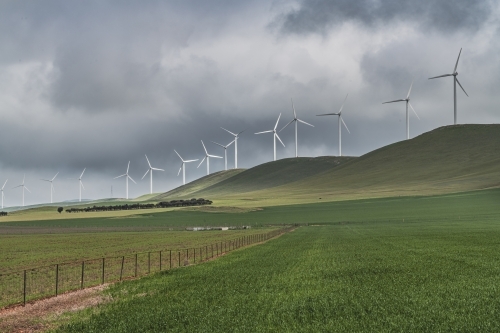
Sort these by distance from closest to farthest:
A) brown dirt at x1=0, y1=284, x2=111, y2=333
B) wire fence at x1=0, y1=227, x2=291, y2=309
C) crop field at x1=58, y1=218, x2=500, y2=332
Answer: crop field at x1=58, y1=218, x2=500, y2=332
brown dirt at x1=0, y1=284, x2=111, y2=333
wire fence at x1=0, y1=227, x2=291, y2=309

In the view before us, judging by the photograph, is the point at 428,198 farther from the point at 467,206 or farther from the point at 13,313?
the point at 13,313

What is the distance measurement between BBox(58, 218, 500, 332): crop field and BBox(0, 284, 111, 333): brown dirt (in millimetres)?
937

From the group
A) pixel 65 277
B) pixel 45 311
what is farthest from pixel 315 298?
pixel 65 277

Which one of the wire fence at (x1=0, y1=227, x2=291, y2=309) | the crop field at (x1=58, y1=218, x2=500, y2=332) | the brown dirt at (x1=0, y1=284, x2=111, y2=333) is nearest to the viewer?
the crop field at (x1=58, y1=218, x2=500, y2=332)

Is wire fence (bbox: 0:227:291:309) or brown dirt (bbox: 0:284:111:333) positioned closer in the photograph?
brown dirt (bbox: 0:284:111:333)

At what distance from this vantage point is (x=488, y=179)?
19950 cm

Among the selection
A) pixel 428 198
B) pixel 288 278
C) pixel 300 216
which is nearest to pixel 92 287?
pixel 288 278

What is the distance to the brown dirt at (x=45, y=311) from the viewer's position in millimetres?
22470

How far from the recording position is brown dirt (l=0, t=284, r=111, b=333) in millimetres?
22470

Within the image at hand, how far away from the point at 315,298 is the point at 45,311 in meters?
11.8

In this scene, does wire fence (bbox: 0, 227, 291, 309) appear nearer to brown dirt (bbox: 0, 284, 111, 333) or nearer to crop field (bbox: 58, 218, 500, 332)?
brown dirt (bbox: 0, 284, 111, 333)

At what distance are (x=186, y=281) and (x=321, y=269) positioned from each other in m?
9.12

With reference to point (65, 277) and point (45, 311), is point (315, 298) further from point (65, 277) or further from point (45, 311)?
point (65, 277)

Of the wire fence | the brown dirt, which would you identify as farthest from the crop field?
the wire fence
